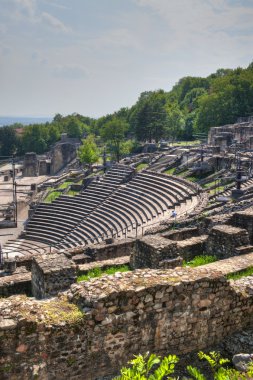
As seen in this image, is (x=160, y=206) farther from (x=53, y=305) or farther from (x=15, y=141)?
(x=15, y=141)

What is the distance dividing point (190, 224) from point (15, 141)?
76.5 metres

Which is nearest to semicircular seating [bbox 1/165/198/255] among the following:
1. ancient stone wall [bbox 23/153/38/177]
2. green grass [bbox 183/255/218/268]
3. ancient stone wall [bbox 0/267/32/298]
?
green grass [bbox 183/255/218/268]

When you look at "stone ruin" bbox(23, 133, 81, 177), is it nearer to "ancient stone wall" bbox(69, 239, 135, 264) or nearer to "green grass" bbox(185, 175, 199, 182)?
"green grass" bbox(185, 175, 199, 182)

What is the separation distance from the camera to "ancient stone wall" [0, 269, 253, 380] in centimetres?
606

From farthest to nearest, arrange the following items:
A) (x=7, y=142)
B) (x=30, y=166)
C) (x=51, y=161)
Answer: (x=7, y=142) < (x=51, y=161) < (x=30, y=166)

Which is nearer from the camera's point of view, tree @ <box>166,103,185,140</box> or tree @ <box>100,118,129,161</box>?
tree @ <box>100,118,129,161</box>

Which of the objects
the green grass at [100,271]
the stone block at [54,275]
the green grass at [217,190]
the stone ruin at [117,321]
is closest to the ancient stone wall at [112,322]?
the stone ruin at [117,321]

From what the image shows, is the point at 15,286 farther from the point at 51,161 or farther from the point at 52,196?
the point at 51,161

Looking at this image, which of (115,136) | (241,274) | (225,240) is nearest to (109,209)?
(225,240)

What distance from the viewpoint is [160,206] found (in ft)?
89.9

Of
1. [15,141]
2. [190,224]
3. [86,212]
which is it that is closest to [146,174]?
[86,212]

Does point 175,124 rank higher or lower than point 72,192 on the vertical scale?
higher

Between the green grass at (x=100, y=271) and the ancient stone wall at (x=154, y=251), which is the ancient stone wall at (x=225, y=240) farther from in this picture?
the green grass at (x=100, y=271)

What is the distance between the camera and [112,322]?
655 centimetres
